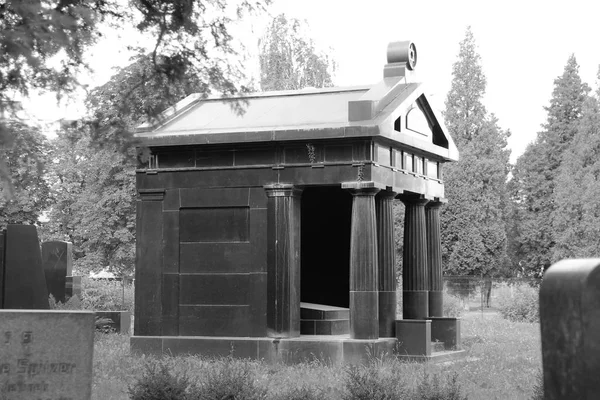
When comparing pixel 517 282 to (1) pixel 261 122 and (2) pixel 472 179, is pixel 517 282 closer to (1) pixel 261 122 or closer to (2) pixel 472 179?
(2) pixel 472 179

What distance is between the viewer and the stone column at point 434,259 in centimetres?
2278

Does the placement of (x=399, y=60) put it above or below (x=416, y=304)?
above

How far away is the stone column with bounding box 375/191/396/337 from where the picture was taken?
20.1 m

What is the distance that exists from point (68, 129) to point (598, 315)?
4745mm

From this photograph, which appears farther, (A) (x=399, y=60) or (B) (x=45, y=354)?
(A) (x=399, y=60)

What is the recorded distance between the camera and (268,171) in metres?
19.1

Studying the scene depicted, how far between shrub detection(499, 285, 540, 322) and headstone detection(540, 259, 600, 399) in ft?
93.4

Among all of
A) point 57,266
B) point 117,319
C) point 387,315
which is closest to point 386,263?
point 387,315

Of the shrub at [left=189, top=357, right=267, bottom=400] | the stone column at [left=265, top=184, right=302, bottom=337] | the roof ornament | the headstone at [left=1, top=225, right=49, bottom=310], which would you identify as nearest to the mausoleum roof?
the roof ornament

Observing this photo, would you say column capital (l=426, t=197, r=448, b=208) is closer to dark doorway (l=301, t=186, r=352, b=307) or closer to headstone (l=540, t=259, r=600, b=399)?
dark doorway (l=301, t=186, r=352, b=307)

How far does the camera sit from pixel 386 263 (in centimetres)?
2033

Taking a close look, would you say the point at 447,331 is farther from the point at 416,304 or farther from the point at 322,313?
the point at 322,313

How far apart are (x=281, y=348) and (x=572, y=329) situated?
12754 millimetres

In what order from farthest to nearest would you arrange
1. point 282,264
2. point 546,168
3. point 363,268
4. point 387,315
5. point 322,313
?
point 546,168 → point 322,313 → point 387,315 → point 282,264 → point 363,268
